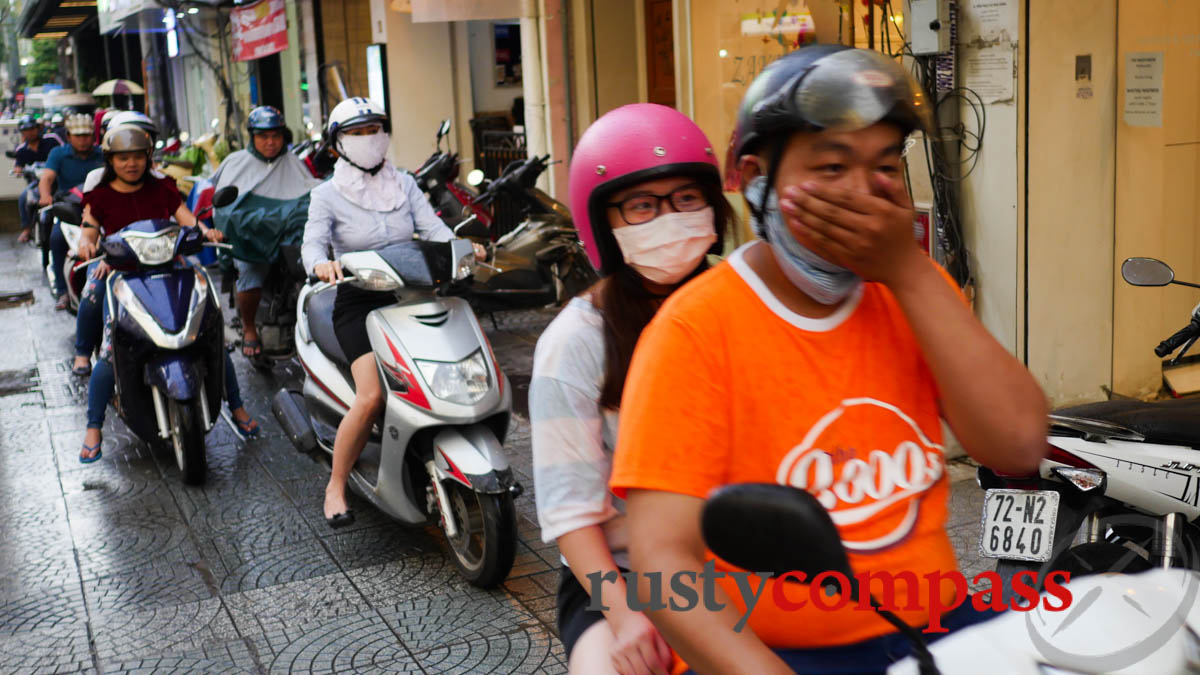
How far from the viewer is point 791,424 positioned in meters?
1.61

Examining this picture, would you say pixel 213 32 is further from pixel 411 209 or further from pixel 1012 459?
pixel 1012 459

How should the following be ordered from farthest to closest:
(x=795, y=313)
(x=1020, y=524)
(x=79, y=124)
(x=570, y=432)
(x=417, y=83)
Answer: (x=417, y=83) < (x=79, y=124) < (x=1020, y=524) < (x=570, y=432) < (x=795, y=313)

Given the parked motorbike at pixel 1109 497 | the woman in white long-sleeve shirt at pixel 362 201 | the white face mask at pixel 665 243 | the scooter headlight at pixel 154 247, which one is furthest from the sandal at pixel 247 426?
the white face mask at pixel 665 243

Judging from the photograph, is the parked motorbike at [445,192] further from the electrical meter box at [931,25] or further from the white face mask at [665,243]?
the white face mask at [665,243]

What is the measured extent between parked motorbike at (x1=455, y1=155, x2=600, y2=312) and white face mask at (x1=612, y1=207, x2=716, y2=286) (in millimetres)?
6719

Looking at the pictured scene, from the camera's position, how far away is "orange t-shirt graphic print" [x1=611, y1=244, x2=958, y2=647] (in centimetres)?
160

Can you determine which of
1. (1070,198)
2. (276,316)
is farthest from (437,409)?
(276,316)

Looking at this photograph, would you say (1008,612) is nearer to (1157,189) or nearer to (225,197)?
(1157,189)

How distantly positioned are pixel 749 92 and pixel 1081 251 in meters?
4.78

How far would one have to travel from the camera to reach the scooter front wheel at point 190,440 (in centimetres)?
624

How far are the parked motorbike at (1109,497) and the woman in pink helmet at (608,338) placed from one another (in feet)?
4.31

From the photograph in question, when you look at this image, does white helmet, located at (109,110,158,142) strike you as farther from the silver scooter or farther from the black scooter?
the black scooter

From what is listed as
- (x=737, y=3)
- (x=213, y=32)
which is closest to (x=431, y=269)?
(x=737, y=3)

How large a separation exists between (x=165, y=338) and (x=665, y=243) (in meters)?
4.55
